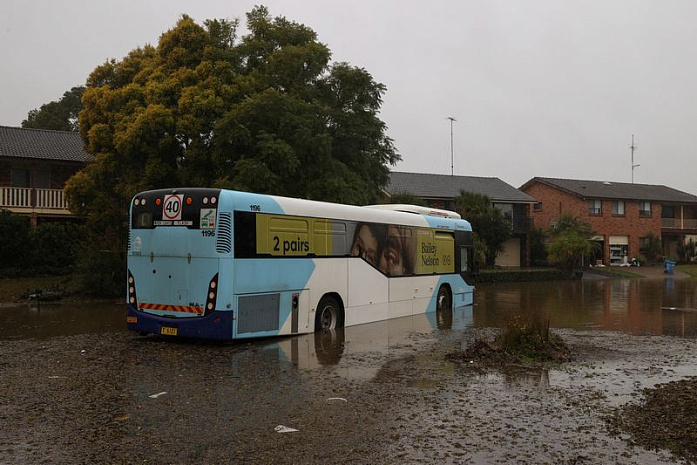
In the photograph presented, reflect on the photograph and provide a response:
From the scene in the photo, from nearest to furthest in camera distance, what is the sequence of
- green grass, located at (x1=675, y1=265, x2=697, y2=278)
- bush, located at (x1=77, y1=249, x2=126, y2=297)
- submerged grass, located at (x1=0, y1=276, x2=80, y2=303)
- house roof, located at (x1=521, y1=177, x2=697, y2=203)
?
submerged grass, located at (x1=0, y1=276, x2=80, y2=303) → bush, located at (x1=77, y1=249, x2=126, y2=297) → green grass, located at (x1=675, y1=265, x2=697, y2=278) → house roof, located at (x1=521, y1=177, x2=697, y2=203)

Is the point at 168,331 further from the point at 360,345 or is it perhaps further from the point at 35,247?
the point at 35,247

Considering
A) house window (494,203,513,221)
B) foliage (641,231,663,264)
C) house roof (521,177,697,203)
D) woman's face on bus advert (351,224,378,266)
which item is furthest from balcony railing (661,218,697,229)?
woman's face on bus advert (351,224,378,266)

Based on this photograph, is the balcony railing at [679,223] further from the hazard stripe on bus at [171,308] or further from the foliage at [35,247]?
the hazard stripe on bus at [171,308]

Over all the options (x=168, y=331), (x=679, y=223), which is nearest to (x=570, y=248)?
(x=679, y=223)

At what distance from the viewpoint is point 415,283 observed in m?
17.6

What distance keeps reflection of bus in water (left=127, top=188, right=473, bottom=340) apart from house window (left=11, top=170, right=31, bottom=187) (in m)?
21.3

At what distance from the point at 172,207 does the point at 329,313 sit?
440 centimetres

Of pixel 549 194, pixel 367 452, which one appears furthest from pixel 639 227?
pixel 367 452

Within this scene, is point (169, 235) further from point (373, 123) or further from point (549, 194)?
point (549, 194)

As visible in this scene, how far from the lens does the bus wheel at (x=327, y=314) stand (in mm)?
13750

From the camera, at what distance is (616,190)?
184ft

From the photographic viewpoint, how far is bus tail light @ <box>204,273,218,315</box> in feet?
37.2

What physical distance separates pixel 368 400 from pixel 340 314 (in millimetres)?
6777

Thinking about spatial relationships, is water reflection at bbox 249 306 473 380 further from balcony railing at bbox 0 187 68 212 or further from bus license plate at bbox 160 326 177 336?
balcony railing at bbox 0 187 68 212
